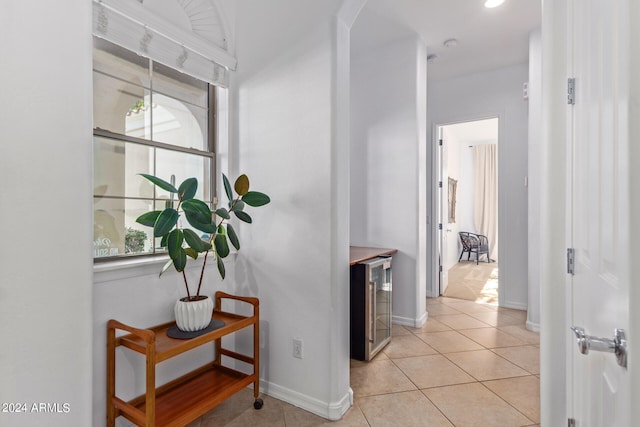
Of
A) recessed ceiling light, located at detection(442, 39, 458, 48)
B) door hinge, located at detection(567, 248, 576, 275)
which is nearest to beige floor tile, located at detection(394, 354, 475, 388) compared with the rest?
door hinge, located at detection(567, 248, 576, 275)

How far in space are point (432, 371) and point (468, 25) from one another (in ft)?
10.7

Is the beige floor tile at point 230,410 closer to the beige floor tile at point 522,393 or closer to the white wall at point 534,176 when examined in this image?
the beige floor tile at point 522,393

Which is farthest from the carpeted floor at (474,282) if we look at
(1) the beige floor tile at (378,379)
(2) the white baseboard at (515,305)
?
(1) the beige floor tile at (378,379)

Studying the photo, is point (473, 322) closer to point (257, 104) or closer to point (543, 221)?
point (543, 221)

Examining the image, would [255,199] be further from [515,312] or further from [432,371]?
[515,312]

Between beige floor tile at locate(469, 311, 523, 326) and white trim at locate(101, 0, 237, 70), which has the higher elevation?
white trim at locate(101, 0, 237, 70)

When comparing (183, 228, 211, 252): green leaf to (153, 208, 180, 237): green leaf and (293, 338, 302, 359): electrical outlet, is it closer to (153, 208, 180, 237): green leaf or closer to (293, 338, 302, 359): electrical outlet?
Answer: (153, 208, 180, 237): green leaf

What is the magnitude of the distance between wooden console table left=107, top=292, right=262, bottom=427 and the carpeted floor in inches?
141

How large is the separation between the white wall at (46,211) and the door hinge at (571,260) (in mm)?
1771

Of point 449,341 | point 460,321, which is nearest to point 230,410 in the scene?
point 449,341

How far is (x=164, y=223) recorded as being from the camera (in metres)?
1.51

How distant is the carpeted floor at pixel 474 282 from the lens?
4598 mm

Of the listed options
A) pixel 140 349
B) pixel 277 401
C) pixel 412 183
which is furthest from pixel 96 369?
pixel 412 183

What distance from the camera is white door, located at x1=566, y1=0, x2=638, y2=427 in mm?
619
